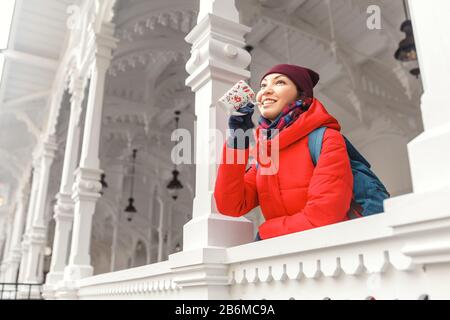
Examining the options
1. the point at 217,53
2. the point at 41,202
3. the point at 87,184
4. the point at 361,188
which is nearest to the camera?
the point at 361,188

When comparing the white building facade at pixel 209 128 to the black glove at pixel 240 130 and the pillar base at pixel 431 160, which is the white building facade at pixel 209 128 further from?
the black glove at pixel 240 130

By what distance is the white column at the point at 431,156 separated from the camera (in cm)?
116

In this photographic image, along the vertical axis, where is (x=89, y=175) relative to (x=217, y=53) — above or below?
above

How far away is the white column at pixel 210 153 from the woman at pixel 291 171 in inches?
6.4

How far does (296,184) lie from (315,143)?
0.73 ft

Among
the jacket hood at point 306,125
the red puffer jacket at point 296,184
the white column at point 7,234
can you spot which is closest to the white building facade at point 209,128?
the red puffer jacket at point 296,184

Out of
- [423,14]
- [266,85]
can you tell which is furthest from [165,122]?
[423,14]

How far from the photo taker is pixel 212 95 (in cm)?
271

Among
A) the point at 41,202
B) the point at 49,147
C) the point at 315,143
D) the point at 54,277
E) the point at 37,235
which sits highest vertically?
the point at 49,147

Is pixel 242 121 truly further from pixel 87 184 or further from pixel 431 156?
pixel 87 184

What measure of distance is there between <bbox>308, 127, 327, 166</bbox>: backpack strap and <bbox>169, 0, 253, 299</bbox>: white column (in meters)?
0.66

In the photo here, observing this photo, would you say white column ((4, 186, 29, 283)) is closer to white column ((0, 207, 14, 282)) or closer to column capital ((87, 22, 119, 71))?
white column ((0, 207, 14, 282))

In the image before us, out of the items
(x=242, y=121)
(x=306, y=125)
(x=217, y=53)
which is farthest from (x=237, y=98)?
(x=217, y=53)

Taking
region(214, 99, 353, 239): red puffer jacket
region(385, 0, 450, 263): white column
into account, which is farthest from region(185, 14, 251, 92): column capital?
region(385, 0, 450, 263): white column
